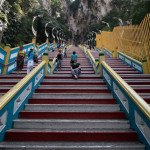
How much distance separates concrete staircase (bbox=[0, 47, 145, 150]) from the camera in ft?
8.08

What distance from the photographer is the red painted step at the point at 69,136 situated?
103 inches

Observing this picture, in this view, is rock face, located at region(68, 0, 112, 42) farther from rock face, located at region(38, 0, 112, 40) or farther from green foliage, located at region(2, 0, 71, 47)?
green foliage, located at region(2, 0, 71, 47)

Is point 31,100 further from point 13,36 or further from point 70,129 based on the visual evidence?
point 13,36

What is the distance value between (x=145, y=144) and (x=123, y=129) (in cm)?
54

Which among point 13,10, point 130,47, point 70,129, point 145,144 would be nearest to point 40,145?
point 70,129

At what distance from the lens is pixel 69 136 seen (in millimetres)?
2641

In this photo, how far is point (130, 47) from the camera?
30.6ft

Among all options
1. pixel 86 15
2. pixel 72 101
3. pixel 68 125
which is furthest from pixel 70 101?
pixel 86 15

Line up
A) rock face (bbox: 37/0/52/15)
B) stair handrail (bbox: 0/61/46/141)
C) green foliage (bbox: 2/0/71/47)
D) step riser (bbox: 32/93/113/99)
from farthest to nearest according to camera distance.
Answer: rock face (bbox: 37/0/52/15), green foliage (bbox: 2/0/71/47), step riser (bbox: 32/93/113/99), stair handrail (bbox: 0/61/46/141)

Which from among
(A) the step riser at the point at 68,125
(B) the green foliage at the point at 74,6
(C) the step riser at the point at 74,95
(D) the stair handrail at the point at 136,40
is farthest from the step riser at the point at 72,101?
A: (B) the green foliage at the point at 74,6

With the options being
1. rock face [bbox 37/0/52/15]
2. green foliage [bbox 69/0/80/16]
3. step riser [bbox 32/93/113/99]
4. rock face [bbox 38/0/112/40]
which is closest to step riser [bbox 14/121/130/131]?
step riser [bbox 32/93/113/99]

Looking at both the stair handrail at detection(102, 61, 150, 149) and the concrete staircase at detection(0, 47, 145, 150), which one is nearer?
the stair handrail at detection(102, 61, 150, 149)

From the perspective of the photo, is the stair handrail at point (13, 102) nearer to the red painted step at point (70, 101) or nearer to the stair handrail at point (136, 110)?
the red painted step at point (70, 101)

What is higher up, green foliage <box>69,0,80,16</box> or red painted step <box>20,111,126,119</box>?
green foliage <box>69,0,80,16</box>
